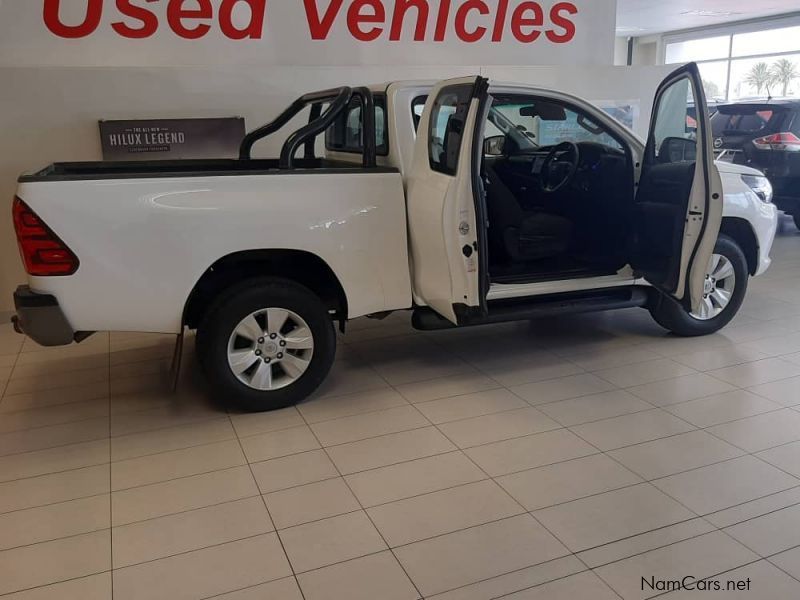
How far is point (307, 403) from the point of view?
4008mm

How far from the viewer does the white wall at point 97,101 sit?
5371 millimetres

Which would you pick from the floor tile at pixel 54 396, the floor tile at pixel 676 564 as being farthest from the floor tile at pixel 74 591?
the floor tile at pixel 54 396

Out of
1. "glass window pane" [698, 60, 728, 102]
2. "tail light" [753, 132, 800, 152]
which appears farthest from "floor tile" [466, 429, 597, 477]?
"glass window pane" [698, 60, 728, 102]

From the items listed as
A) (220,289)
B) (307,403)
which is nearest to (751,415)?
(307,403)

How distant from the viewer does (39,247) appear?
330cm

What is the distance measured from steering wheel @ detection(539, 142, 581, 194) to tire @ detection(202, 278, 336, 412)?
183cm

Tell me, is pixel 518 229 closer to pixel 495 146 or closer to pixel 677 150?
pixel 495 146

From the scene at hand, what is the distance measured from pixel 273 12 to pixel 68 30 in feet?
5.37

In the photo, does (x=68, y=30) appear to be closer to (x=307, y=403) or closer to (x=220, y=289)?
(x=220, y=289)

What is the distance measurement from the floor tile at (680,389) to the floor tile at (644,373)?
0.06 m

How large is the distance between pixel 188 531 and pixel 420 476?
0.99 meters

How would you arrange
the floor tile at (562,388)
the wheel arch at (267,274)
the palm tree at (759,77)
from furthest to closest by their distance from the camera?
1. the palm tree at (759,77)
2. the floor tile at (562,388)
3. the wheel arch at (267,274)

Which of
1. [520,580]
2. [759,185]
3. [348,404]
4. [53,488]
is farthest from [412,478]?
[759,185]

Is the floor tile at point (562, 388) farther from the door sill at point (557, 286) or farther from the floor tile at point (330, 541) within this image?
the floor tile at point (330, 541)
